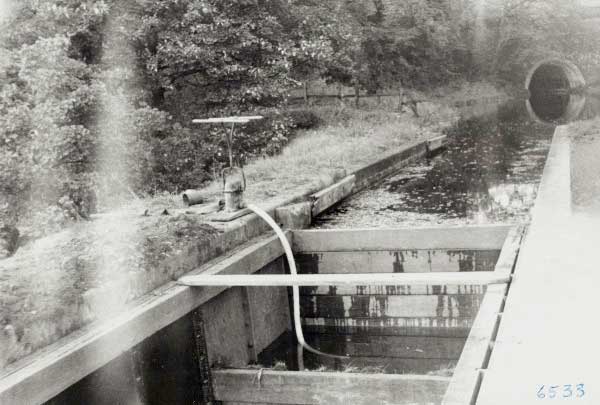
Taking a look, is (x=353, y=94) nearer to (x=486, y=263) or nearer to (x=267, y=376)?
(x=486, y=263)

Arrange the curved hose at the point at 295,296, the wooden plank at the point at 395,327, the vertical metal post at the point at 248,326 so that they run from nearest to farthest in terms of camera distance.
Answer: the vertical metal post at the point at 248,326 < the curved hose at the point at 295,296 < the wooden plank at the point at 395,327

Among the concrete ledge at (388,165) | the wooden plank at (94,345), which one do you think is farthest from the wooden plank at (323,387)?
the concrete ledge at (388,165)

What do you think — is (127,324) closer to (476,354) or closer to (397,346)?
(476,354)

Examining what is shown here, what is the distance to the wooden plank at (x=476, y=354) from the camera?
135 inches

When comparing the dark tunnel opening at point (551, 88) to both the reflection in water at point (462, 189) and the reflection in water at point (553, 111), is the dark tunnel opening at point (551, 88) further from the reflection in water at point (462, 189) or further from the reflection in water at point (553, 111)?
the reflection in water at point (462, 189)

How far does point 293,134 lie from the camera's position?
17.4 metres

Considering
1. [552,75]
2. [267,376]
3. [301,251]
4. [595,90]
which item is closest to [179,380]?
[267,376]

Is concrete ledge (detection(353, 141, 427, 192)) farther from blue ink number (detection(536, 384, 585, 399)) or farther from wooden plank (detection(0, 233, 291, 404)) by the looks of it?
blue ink number (detection(536, 384, 585, 399))

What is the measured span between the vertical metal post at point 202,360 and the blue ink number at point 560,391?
3.19 metres

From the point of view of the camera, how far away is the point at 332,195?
33.9ft

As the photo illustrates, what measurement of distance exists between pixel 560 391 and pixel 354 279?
2128mm

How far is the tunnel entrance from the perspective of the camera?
26219mm

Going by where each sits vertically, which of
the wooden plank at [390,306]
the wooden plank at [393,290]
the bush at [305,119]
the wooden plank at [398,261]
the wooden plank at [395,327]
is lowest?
the wooden plank at [395,327]

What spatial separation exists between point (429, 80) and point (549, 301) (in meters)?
28.5
